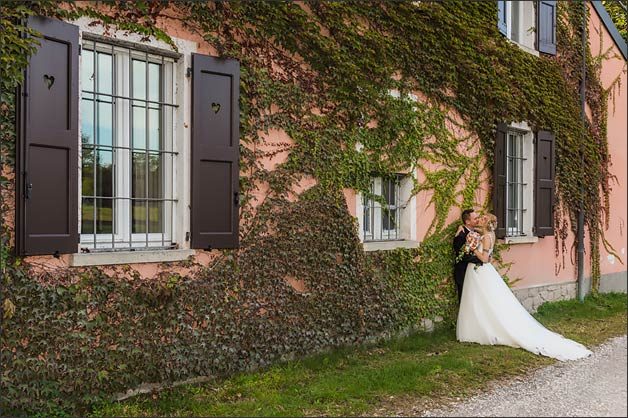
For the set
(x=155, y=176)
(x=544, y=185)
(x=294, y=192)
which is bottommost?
(x=294, y=192)

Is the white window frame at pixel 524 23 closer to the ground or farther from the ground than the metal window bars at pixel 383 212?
farther from the ground

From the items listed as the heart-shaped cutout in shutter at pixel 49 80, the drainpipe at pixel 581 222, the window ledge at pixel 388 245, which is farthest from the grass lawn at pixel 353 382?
the drainpipe at pixel 581 222

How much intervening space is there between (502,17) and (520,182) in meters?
2.63

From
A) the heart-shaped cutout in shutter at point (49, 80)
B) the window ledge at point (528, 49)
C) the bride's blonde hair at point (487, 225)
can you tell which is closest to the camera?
the heart-shaped cutout in shutter at point (49, 80)

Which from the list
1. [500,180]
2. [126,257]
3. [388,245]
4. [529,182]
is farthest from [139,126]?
[529,182]

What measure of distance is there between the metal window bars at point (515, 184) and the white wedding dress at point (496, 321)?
8.54 feet

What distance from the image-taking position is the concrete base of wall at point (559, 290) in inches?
396

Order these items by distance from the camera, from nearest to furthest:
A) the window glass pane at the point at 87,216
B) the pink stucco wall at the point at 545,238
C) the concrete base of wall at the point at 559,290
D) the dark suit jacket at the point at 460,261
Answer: the window glass pane at the point at 87,216 → the pink stucco wall at the point at 545,238 → the dark suit jacket at the point at 460,261 → the concrete base of wall at the point at 559,290

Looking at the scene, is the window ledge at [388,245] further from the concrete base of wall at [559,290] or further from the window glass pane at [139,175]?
the concrete base of wall at [559,290]

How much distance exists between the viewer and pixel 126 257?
500 centimetres

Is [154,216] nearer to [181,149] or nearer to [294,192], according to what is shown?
[181,149]

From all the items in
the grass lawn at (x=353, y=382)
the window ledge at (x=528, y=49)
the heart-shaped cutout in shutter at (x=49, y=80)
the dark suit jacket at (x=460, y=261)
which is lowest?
the grass lawn at (x=353, y=382)

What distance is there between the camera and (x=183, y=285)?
536 centimetres

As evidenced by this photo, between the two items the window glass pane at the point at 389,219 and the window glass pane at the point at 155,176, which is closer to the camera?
the window glass pane at the point at 155,176
